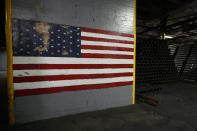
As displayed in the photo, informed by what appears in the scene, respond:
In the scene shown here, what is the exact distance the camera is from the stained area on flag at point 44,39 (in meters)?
2.14

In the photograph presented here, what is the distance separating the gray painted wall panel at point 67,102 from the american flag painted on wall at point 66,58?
12 cm

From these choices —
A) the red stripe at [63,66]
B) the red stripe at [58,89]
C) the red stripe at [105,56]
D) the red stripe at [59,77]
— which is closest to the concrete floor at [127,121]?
the red stripe at [58,89]

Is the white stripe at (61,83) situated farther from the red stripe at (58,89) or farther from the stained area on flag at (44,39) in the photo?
the stained area on flag at (44,39)

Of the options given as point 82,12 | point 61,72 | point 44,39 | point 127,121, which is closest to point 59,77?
point 61,72

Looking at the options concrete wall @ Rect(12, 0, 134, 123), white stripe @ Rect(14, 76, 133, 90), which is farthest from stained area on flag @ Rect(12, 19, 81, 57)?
white stripe @ Rect(14, 76, 133, 90)

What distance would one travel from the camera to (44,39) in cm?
231

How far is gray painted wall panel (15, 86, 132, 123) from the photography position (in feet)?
7.24

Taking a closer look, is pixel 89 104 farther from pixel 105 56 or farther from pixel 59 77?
pixel 105 56

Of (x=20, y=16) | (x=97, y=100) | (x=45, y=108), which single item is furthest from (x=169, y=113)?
(x=20, y=16)

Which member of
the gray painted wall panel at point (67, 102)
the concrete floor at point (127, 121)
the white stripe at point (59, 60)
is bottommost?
the concrete floor at point (127, 121)

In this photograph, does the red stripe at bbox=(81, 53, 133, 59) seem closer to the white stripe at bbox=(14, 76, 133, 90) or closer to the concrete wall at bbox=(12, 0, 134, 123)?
the white stripe at bbox=(14, 76, 133, 90)

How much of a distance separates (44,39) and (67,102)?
138 cm

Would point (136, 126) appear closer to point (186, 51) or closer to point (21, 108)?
point (21, 108)

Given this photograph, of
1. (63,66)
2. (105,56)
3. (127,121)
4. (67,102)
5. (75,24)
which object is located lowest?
(127,121)
